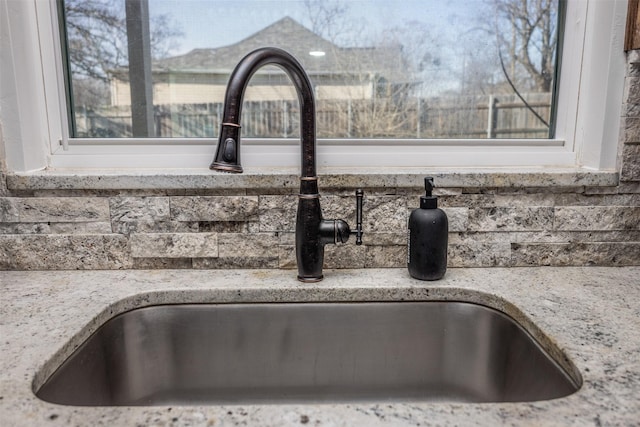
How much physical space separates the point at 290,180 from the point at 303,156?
10cm

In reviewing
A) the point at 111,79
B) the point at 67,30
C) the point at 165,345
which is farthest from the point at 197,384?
the point at 67,30

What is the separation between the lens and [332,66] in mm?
1120

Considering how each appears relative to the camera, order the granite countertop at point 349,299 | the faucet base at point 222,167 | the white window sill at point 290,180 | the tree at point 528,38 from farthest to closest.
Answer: the tree at point 528,38
the white window sill at point 290,180
the faucet base at point 222,167
the granite countertop at point 349,299

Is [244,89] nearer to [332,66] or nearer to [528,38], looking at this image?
[332,66]

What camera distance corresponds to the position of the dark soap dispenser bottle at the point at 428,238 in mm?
871

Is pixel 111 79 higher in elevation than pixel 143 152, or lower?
higher

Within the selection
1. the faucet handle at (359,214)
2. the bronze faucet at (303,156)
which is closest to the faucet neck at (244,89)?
the bronze faucet at (303,156)

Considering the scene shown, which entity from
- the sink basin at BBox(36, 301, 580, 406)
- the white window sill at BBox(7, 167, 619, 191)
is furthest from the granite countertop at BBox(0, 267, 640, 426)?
the white window sill at BBox(7, 167, 619, 191)

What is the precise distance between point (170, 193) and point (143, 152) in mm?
190

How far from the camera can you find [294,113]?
113 cm

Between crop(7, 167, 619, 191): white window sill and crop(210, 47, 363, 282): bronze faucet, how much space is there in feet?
0.33

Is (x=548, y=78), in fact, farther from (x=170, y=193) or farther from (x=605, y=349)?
(x=170, y=193)

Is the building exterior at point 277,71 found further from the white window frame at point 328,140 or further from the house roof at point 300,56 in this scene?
the white window frame at point 328,140

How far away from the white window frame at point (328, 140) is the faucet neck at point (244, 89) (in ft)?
0.69
